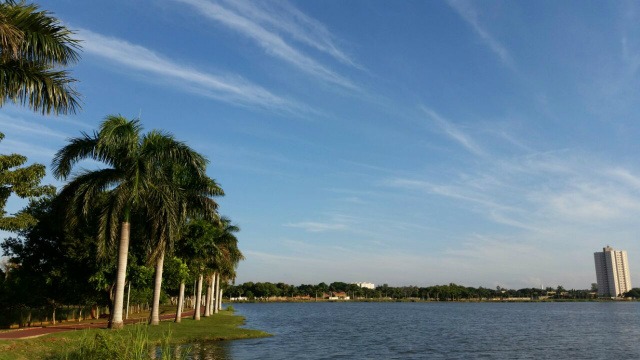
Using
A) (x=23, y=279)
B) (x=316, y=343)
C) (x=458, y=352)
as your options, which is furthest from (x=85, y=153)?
(x=458, y=352)

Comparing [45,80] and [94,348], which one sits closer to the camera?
[94,348]

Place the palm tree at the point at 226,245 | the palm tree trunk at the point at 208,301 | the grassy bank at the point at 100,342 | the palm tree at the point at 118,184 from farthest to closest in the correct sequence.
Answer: the palm tree trunk at the point at 208,301, the palm tree at the point at 226,245, the palm tree at the point at 118,184, the grassy bank at the point at 100,342

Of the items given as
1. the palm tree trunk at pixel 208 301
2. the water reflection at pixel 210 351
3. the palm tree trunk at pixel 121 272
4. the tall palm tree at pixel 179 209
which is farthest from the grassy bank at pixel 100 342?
the palm tree trunk at pixel 208 301

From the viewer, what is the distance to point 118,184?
35.7 metres

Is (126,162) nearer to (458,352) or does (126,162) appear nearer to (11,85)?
(11,85)

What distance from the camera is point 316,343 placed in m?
42.8

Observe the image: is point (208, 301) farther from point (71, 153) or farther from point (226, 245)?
point (71, 153)

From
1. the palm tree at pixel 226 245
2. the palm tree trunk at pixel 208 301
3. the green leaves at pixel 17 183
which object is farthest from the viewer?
the palm tree trunk at pixel 208 301

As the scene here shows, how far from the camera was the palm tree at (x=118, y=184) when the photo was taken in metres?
34.1

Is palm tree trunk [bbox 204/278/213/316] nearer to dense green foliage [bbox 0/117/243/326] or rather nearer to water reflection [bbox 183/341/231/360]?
dense green foliage [bbox 0/117/243/326]

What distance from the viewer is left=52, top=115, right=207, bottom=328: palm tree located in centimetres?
3412

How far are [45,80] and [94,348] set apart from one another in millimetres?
8693

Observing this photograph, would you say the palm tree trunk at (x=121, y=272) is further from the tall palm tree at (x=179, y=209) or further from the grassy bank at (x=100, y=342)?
the grassy bank at (x=100, y=342)

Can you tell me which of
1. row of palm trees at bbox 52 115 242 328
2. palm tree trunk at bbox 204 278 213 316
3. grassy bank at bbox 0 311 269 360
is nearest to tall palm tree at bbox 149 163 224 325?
row of palm trees at bbox 52 115 242 328
